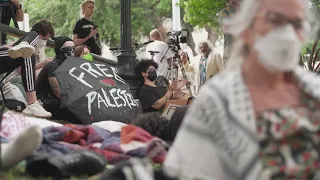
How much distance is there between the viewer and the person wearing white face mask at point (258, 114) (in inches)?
152

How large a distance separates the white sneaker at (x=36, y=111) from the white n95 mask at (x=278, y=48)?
19.2 feet

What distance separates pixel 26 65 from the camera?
968cm

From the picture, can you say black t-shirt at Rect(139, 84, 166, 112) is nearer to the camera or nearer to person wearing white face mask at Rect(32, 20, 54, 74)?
person wearing white face mask at Rect(32, 20, 54, 74)

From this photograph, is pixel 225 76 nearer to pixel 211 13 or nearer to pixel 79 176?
pixel 79 176

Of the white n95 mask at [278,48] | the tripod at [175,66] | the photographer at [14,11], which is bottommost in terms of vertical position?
the tripod at [175,66]

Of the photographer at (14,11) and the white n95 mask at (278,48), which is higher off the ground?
the white n95 mask at (278,48)

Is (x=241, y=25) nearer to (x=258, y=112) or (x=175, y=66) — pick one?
(x=258, y=112)

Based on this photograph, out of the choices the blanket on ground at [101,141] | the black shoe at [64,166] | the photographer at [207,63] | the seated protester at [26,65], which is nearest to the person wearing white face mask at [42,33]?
the seated protester at [26,65]

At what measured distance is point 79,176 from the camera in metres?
5.73

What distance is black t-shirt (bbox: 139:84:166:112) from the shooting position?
35.4 feet

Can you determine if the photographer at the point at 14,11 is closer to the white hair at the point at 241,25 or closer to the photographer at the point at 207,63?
the photographer at the point at 207,63

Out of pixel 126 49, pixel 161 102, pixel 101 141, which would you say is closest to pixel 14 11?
pixel 126 49

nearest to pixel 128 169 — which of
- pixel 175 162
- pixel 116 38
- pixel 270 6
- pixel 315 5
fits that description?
pixel 175 162

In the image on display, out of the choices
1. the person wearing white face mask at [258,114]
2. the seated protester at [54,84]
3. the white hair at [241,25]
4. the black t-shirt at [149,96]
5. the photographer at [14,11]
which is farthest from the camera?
the photographer at [14,11]
